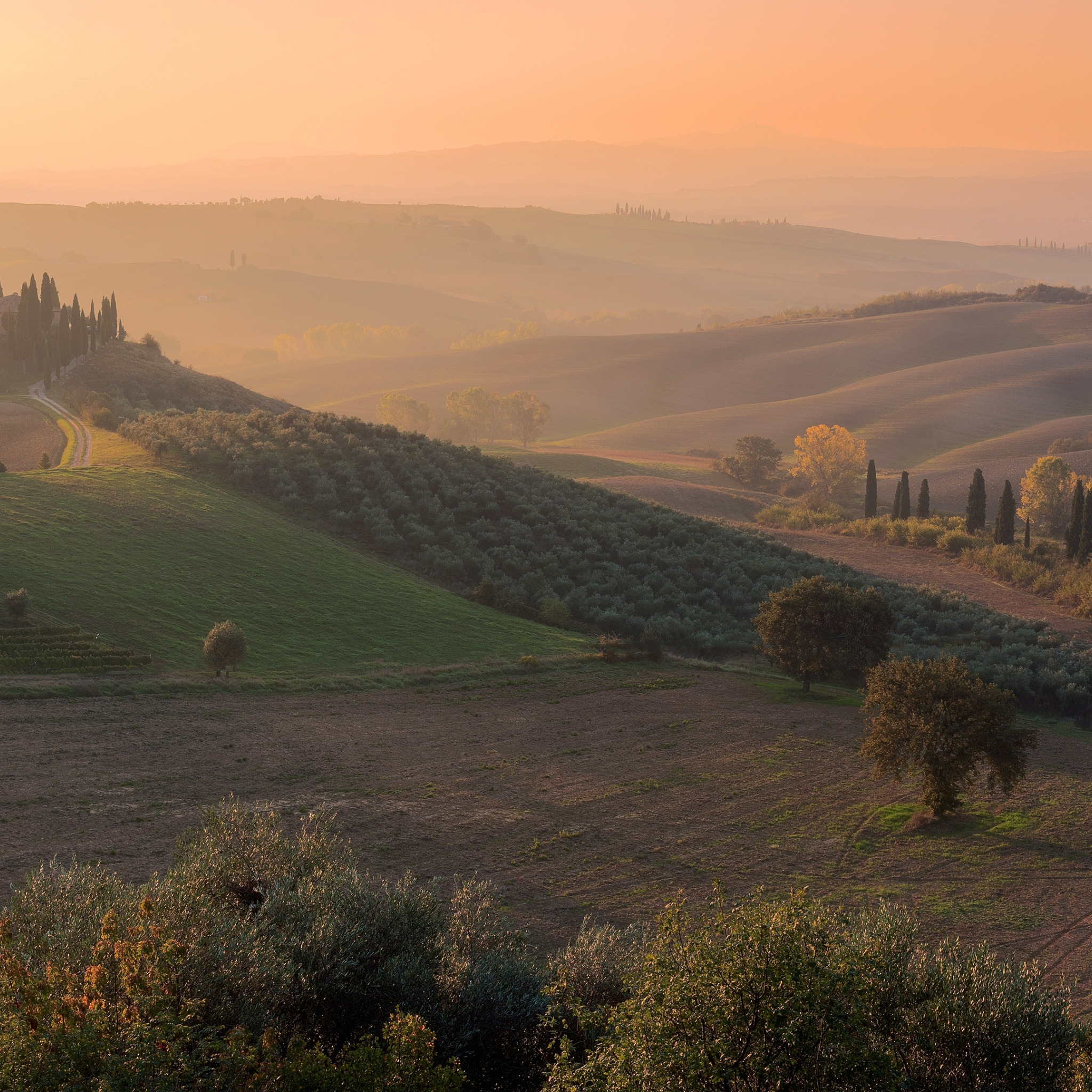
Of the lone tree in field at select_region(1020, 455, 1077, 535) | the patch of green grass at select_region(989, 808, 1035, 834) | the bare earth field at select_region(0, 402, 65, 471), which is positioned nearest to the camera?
the patch of green grass at select_region(989, 808, 1035, 834)

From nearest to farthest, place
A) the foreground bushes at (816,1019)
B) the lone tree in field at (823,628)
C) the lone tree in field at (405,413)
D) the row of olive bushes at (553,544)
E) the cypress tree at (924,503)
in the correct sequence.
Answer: the foreground bushes at (816,1019)
the lone tree in field at (823,628)
the row of olive bushes at (553,544)
the cypress tree at (924,503)
the lone tree in field at (405,413)

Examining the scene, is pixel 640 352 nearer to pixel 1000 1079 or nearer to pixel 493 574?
pixel 493 574

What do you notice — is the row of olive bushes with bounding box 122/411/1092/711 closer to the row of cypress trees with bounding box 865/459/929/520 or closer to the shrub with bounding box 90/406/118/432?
the shrub with bounding box 90/406/118/432

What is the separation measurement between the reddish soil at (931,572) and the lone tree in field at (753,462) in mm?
32159

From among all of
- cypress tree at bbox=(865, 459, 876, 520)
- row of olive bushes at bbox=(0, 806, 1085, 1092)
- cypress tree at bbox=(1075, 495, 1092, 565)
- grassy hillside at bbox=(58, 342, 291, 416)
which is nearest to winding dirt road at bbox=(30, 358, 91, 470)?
grassy hillside at bbox=(58, 342, 291, 416)

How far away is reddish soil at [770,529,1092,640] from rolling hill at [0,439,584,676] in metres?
27.7

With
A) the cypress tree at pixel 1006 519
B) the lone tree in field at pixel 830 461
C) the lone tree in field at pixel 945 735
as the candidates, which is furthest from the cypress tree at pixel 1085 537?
the lone tree in field at pixel 945 735

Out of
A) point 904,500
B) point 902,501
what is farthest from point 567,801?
point 902,501

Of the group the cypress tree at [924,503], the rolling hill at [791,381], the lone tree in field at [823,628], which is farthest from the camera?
the rolling hill at [791,381]

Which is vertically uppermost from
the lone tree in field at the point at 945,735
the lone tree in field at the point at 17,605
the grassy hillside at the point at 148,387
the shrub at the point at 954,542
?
the grassy hillside at the point at 148,387

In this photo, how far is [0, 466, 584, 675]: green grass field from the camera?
108ft

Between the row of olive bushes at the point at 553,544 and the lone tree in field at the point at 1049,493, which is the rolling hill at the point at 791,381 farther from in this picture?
the row of olive bushes at the point at 553,544

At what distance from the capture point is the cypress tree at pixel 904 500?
78875 millimetres

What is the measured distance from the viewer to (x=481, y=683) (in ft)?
110
